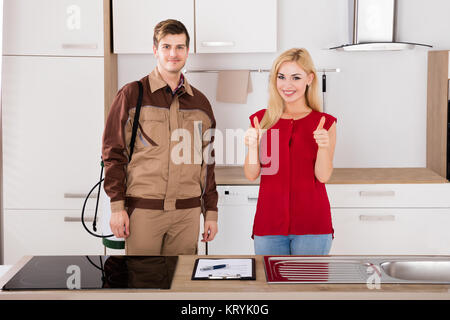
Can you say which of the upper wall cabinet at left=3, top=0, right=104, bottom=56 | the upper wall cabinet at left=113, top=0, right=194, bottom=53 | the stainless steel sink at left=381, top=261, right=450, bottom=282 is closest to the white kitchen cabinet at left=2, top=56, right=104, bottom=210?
the upper wall cabinet at left=3, top=0, right=104, bottom=56

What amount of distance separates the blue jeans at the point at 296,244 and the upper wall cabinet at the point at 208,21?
5.22 ft

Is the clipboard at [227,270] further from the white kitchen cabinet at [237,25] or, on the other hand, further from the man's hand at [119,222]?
the white kitchen cabinet at [237,25]

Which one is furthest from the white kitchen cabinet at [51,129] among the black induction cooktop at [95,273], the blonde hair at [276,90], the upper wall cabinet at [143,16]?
the black induction cooktop at [95,273]

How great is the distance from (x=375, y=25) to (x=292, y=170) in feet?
5.44

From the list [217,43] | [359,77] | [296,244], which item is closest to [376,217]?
[359,77]

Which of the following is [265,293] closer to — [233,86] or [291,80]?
[291,80]

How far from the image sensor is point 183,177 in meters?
2.15

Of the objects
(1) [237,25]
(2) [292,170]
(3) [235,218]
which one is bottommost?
(3) [235,218]

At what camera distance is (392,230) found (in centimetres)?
310

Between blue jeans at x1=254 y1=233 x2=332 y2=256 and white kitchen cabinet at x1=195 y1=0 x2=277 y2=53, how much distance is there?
1.59 meters

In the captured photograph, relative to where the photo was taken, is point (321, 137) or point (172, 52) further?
point (172, 52)

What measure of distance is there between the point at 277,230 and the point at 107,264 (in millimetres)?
708
